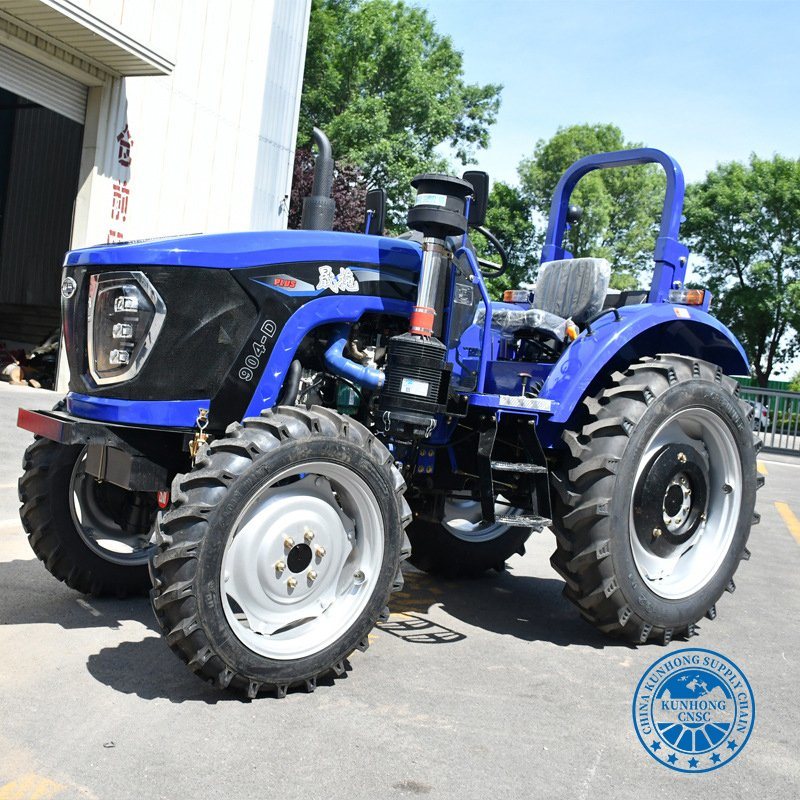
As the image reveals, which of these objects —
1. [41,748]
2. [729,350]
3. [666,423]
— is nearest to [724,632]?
[666,423]

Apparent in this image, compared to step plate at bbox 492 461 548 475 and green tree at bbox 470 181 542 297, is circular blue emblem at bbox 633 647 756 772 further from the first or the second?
green tree at bbox 470 181 542 297

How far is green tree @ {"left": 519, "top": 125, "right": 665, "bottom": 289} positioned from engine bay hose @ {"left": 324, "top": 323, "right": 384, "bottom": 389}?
120ft

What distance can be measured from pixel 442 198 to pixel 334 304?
65cm

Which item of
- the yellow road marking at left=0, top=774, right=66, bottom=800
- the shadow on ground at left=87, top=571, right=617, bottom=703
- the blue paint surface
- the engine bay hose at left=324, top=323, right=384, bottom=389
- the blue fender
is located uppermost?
the blue fender

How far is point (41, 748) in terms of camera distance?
2848 millimetres

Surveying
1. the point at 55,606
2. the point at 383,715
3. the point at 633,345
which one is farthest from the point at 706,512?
the point at 55,606

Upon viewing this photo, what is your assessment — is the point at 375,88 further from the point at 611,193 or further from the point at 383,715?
the point at 383,715

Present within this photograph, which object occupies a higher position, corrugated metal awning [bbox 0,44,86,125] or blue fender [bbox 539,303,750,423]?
corrugated metal awning [bbox 0,44,86,125]

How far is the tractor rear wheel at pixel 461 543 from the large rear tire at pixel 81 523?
166 centimetres

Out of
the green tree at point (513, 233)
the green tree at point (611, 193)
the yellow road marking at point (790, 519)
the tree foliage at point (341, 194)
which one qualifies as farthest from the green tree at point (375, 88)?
the yellow road marking at point (790, 519)

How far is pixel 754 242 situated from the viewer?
117 ft

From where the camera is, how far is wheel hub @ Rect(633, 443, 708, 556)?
177 inches

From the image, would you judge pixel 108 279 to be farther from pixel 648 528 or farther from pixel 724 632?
pixel 724 632

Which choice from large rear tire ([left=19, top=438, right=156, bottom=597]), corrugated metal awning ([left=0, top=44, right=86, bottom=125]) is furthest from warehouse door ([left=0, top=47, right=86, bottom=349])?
large rear tire ([left=19, top=438, right=156, bottom=597])
